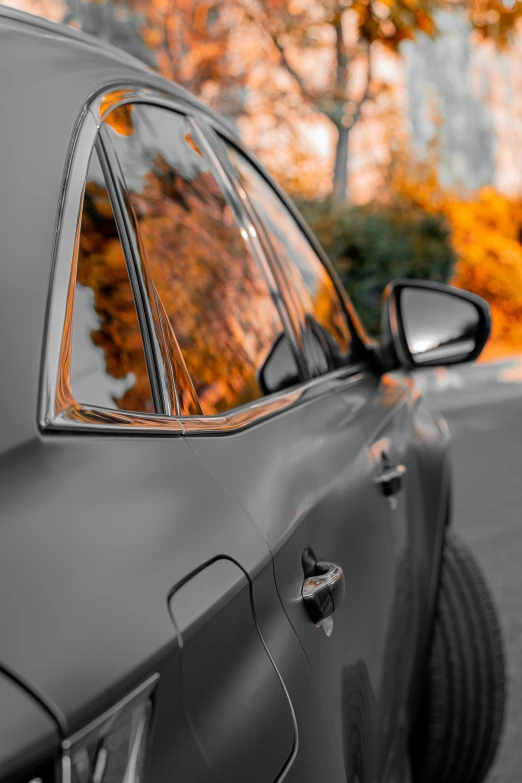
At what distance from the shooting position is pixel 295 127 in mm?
17984

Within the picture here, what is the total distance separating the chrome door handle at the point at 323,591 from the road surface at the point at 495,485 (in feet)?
6.91

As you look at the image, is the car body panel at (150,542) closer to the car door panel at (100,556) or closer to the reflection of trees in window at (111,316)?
the car door panel at (100,556)

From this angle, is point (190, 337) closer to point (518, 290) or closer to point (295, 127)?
point (295, 127)

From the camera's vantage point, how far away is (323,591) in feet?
4.67

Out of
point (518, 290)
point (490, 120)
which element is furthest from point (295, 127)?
point (490, 120)

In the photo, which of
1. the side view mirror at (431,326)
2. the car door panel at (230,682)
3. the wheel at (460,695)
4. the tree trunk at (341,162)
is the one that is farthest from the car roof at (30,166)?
the tree trunk at (341,162)

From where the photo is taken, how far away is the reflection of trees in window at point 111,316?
4.83 feet

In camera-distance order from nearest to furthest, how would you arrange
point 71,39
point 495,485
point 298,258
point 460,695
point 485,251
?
point 71,39 < point 298,258 < point 460,695 < point 495,485 < point 485,251

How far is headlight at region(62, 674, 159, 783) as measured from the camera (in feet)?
→ 2.73

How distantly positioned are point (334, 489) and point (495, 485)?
19.8 ft

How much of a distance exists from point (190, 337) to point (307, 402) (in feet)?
0.82

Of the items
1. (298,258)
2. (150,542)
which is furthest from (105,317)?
(298,258)

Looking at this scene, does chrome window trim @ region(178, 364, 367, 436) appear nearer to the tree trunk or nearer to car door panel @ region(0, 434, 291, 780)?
car door panel @ region(0, 434, 291, 780)

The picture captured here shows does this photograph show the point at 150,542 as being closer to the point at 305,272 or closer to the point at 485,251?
the point at 305,272
